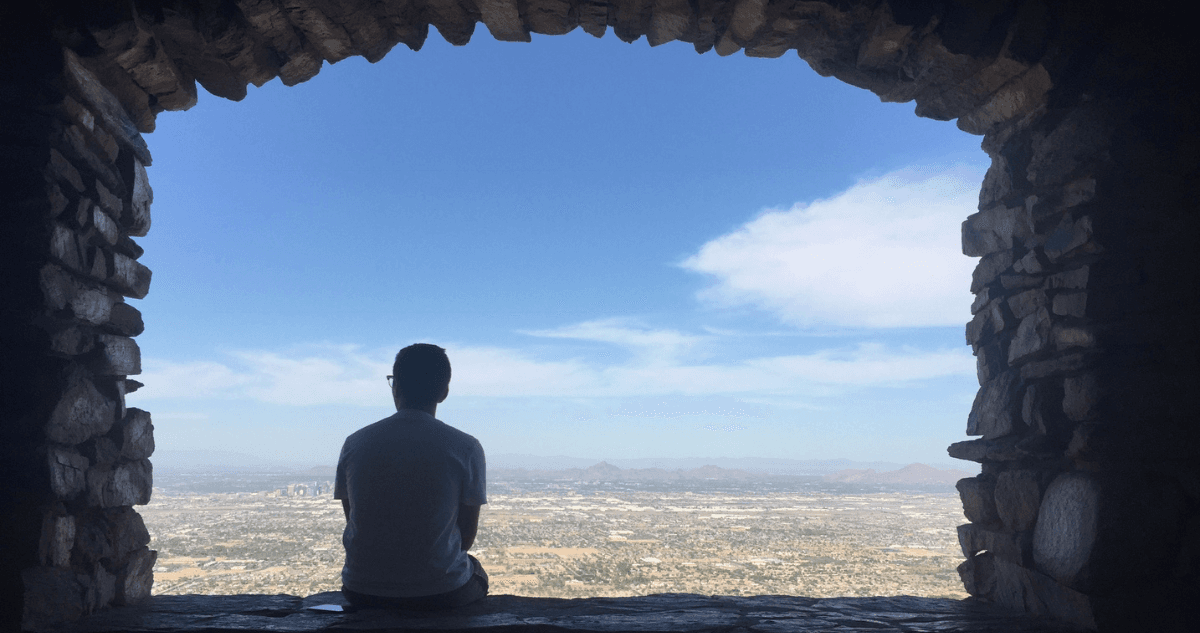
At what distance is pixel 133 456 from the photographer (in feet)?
11.0

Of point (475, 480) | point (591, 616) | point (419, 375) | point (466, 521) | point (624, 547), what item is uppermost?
point (419, 375)

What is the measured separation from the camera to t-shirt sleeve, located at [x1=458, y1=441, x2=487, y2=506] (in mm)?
3021

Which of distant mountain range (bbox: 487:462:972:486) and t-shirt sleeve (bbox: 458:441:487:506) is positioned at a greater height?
t-shirt sleeve (bbox: 458:441:487:506)

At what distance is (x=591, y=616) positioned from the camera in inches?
119

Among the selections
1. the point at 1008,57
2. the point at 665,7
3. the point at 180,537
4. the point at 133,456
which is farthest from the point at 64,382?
the point at 180,537

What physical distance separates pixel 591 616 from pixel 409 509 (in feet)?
3.11

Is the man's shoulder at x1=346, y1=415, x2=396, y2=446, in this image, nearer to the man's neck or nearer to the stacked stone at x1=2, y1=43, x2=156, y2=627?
the man's neck

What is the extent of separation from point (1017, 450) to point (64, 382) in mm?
4181

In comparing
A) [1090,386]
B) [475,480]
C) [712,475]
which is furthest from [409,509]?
[712,475]

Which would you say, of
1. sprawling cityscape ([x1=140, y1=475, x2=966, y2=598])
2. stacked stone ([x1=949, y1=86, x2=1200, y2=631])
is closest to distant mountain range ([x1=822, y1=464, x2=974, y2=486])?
sprawling cityscape ([x1=140, y1=475, x2=966, y2=598])

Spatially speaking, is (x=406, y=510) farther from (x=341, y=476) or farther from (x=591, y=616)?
(x=591, y=616)

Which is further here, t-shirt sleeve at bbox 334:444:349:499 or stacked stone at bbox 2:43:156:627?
t-shirt sleeve at bbox 334:444:349:499

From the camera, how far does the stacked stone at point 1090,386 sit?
2652 millimetres

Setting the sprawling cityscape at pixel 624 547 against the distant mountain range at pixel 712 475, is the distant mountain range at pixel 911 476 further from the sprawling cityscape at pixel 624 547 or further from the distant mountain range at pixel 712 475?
the sprawling cityscape at pixel 624 547
